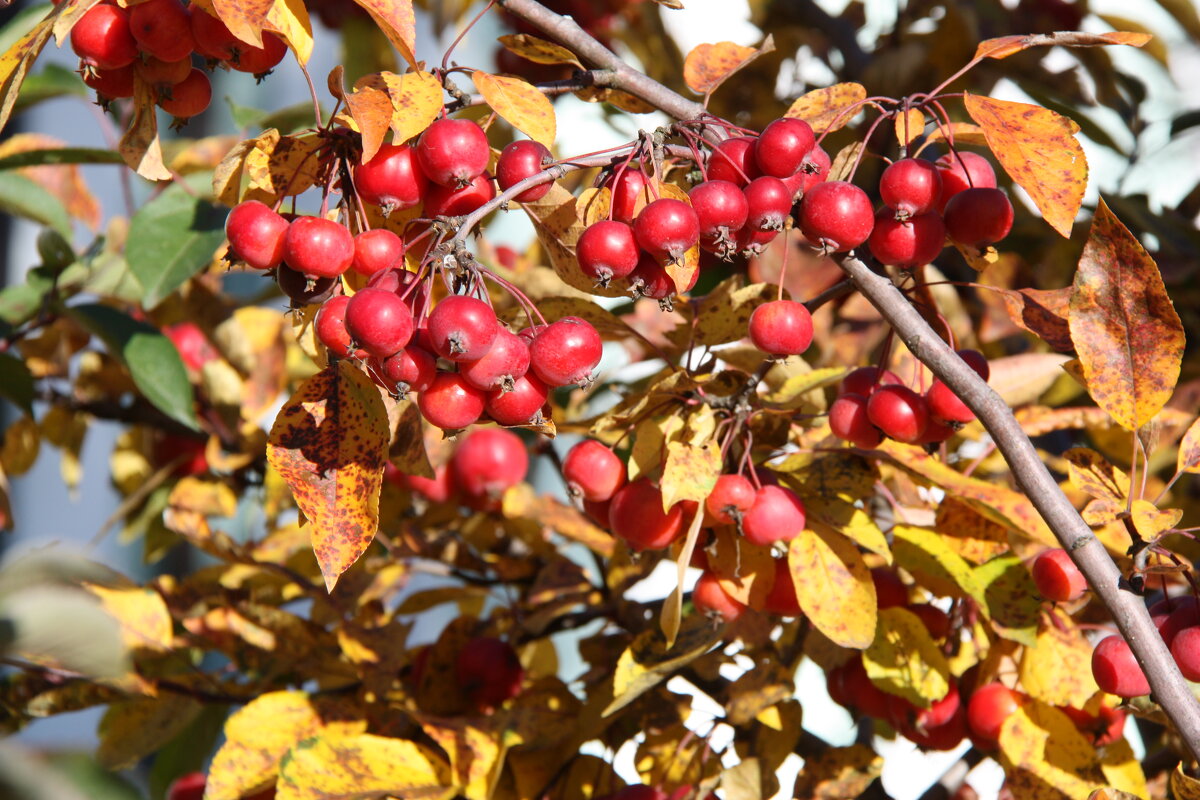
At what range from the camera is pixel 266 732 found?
0.91 meters

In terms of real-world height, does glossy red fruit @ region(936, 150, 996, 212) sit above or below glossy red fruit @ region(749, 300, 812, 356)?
above

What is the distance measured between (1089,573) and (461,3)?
1.52m

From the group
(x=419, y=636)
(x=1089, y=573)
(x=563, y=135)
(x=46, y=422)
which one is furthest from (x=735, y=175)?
(x=563, y=135)

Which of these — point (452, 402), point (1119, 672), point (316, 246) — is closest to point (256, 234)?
point (316, 246)

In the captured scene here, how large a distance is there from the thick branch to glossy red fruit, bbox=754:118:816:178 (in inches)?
4.1

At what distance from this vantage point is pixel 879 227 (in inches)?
25.9

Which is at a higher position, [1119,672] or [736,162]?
[736,162]

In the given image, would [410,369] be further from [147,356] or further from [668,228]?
[147,356]

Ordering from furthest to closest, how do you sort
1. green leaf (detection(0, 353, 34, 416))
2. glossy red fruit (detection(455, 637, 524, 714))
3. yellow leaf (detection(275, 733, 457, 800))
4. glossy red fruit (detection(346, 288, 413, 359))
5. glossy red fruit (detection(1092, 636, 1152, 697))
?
green leaf (detection(0, 353, 34, 416))
glossy red fruit (detection(455, 637, 524, 714))
yellow leaf (detection(275, 733, 457, 800))
glossy red fruit (detection(1092, 636, 1152, 697))
glossy red fruit (detection(346, 288, 413, 359))

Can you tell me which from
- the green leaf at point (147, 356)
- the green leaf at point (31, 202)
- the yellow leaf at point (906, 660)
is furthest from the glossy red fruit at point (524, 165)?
the green leaf at point (31, 202)

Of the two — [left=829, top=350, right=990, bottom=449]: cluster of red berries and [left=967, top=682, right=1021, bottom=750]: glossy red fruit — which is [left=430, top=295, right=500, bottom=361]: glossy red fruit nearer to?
[left=829, top=350, right=990, bottom=449]: cluster of red berries

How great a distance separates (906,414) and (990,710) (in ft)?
0.98

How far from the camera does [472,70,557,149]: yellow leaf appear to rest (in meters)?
0.64

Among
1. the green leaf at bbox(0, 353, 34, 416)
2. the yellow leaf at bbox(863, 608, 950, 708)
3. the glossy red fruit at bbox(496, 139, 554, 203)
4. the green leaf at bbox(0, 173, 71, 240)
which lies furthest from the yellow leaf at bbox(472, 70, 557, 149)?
the green leaf at bbox(0, 173, 71, 240)
